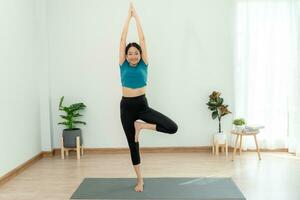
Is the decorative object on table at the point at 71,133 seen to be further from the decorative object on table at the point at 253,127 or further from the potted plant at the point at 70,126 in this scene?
the decorative object on table at the point at 253,127

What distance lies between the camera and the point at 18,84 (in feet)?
16.1

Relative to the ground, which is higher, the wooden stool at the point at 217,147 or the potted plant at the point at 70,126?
the potted plant at the point at 70,126

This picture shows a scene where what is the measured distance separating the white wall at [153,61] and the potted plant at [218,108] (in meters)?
0.24

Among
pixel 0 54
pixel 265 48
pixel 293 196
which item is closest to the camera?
pixel 293 196

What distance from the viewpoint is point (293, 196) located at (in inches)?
146

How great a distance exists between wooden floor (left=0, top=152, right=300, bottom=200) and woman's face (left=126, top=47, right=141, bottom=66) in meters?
1.50

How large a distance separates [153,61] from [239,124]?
1.63 m

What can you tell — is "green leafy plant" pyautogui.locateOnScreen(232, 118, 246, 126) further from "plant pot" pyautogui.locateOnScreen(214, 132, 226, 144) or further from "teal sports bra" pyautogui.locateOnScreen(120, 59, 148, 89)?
"teal sports bra" pyautogui.locateOnScreen(120, 59, 148, 89)

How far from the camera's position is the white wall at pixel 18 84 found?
4453mm

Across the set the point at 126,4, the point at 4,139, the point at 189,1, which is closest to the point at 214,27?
the point at 189,1

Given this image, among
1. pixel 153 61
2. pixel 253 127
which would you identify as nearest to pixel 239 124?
pixel 253 127

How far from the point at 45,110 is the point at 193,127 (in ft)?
7.63

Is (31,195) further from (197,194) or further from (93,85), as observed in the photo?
(93,85)

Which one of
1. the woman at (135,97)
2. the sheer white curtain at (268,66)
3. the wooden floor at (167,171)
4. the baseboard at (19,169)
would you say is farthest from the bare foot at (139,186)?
the sheer white curtain at (268,66)
